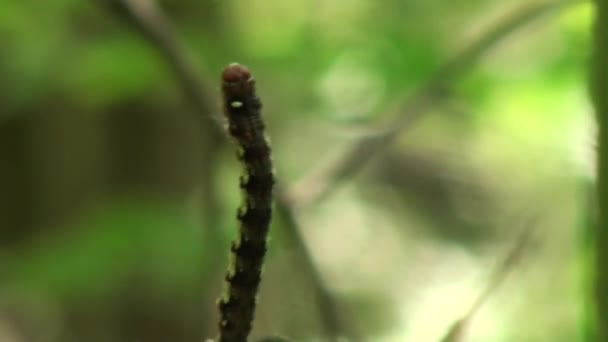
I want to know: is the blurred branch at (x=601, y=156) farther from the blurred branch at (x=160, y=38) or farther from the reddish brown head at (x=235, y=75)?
the blurred branch at (x=160, y=38)

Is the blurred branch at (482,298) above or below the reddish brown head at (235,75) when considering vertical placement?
below

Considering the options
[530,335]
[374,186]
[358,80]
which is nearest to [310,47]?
[358,80]

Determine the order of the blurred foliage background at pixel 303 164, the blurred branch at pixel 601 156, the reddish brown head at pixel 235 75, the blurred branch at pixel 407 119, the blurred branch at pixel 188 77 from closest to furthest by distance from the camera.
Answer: the blurred branch at pixel 601 156 → the reddish brown head at pixel 235 75 → the blurred branch at pixel 188 77 → the blurred branch at pixel 407 119 → the blurred foliage background at pixel 303 164

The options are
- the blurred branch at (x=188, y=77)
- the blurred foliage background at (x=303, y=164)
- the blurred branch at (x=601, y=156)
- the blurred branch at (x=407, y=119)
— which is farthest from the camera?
the blurred foliage background at (x=303, y=164)

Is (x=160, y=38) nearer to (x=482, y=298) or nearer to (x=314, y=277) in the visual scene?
(x=314, y=277)

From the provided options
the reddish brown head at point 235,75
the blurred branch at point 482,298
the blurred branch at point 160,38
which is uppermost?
the blurred branch at point 160,38

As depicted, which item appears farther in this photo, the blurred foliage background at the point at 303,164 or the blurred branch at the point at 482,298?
the blurred foliage background at the point at 303,164

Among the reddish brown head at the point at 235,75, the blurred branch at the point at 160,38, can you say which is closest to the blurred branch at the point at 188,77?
the blurred branch at the point at 160,38

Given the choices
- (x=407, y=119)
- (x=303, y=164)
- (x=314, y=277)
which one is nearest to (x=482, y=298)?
(x=314, y=277)
